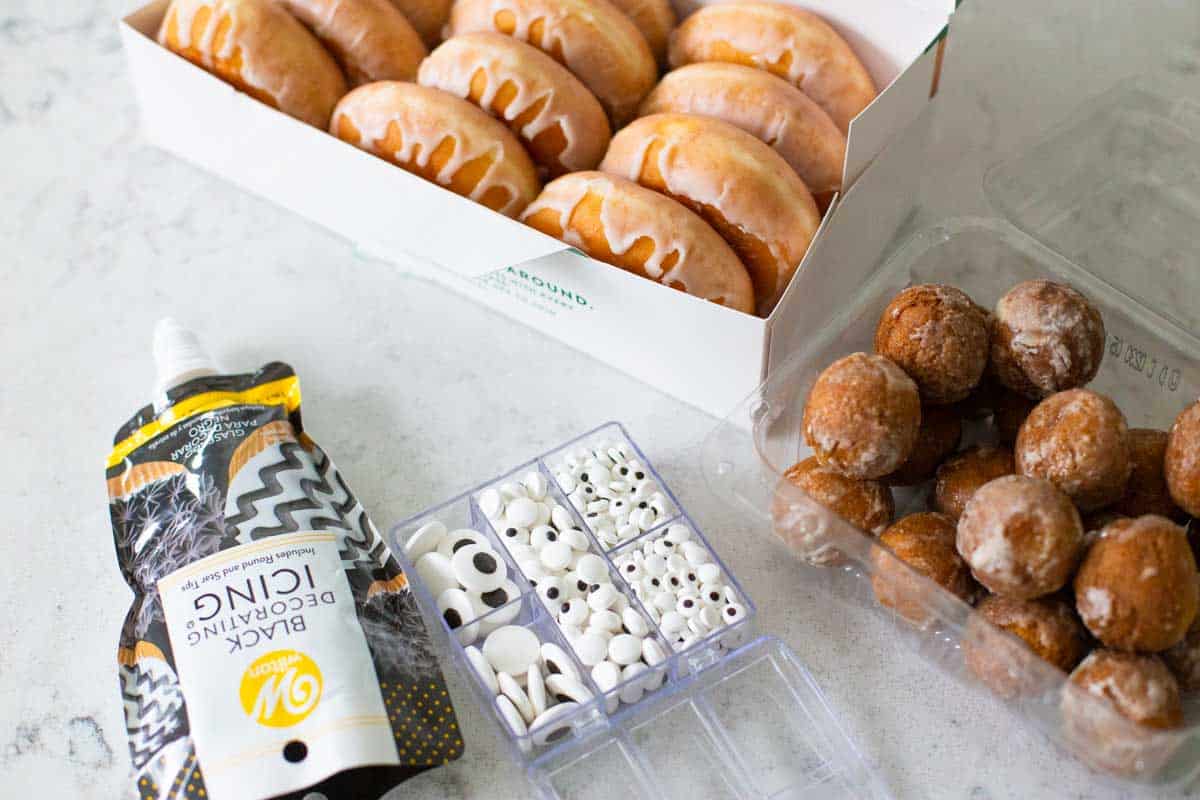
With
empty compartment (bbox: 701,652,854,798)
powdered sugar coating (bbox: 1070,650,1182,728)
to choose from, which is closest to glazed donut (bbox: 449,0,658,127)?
empty compartment (bbox: 701,652,854,798)

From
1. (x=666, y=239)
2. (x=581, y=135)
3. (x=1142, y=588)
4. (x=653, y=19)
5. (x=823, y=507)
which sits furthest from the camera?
(x=653, y=19)

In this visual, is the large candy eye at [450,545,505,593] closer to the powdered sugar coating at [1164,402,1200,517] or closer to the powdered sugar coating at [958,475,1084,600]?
the powdered sugar coating at [958,475,1084,600]

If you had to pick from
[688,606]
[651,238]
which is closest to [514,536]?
[688,606]

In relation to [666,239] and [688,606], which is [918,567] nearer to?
[688,606]

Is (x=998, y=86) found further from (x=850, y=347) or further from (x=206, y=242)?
(x=206, y=242)

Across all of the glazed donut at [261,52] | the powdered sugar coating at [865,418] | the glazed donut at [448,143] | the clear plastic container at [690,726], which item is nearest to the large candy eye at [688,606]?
the clear plastic container at [690,726]

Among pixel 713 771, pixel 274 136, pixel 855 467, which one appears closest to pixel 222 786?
pixel 713 771
